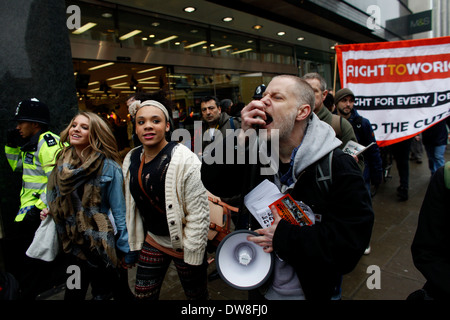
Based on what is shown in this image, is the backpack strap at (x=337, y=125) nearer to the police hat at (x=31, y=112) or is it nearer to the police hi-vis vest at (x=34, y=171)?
the police hi-vis vest at (x=34, y=171)

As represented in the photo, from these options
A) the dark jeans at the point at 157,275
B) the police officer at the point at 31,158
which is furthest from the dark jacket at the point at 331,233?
the police officer at the point at 31,158

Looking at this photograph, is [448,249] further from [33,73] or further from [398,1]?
[398,1]

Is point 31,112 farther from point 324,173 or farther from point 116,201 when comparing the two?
point 324,173

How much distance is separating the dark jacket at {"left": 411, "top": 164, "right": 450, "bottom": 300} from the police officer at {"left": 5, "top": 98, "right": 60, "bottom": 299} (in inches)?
117

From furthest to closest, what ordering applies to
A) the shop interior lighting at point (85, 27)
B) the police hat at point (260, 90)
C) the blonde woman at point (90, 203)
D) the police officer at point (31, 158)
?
the shop interior lighting at point (85, 27), the police officer at point (31, 158), the police hat at point (260, 90), the blonde woman at point (90, 203)

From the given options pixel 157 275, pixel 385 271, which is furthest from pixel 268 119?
pixel 385 271

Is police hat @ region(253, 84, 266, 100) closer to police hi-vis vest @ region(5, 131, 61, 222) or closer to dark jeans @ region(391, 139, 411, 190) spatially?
police hi-vis vest @ region(5, 131, 61, 222)

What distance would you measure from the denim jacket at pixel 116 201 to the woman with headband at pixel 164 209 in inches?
6.5

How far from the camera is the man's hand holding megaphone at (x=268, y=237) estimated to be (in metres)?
1.47

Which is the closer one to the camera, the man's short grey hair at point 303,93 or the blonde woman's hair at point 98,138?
the man's short grey hair at point 303,93

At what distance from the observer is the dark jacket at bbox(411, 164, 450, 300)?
1.27 m

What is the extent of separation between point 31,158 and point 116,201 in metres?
1.13

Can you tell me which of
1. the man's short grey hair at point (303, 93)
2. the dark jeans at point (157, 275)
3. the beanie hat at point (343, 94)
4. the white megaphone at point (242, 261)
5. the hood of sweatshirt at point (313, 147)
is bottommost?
the dark jeans at point (157, 275)

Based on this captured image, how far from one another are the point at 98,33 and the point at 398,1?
43.7 ft
